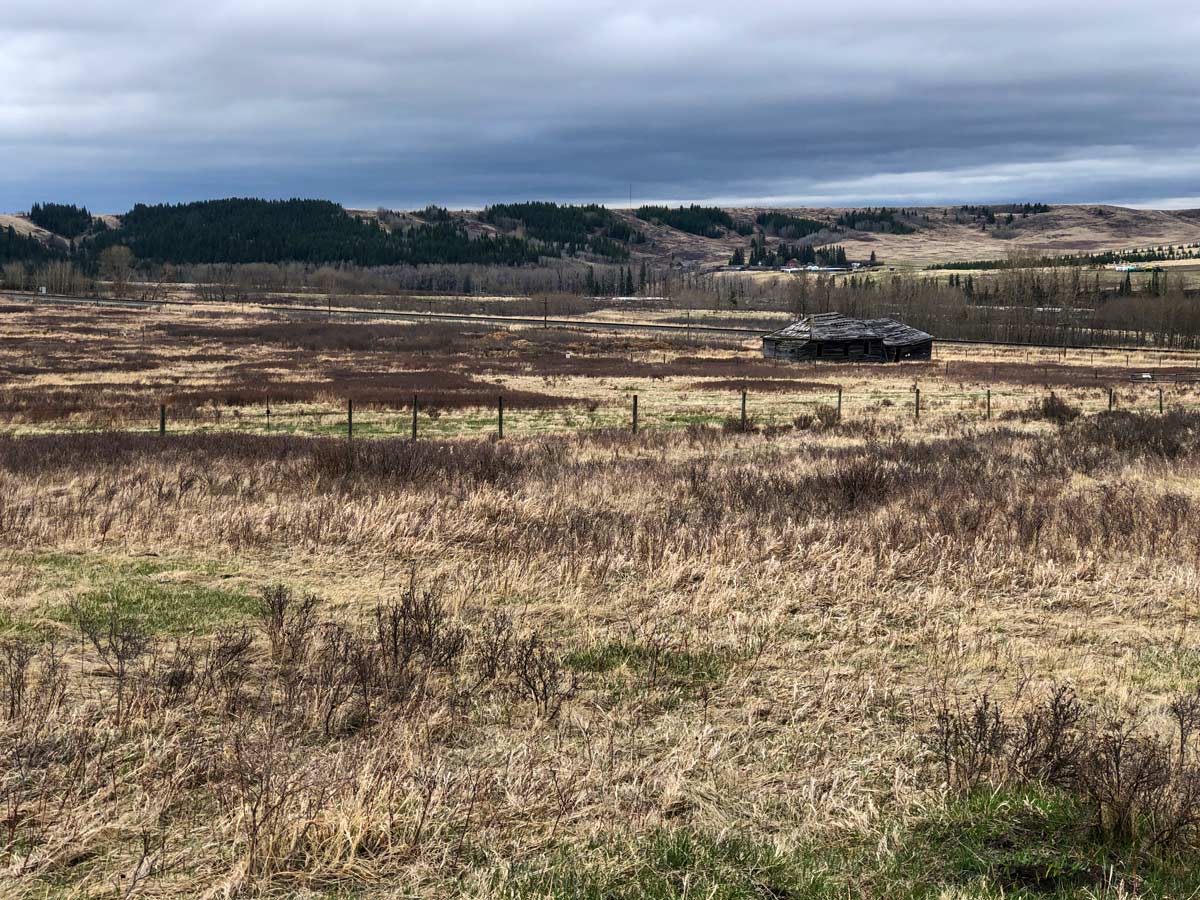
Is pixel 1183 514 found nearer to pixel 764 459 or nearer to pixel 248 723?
pixel 764 459

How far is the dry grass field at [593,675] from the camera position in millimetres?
4559

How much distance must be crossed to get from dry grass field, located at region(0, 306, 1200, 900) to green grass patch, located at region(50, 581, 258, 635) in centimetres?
7

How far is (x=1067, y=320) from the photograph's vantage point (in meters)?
108

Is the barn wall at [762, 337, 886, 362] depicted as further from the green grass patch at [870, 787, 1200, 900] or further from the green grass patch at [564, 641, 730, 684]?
the green grass patch at [870, 787, 1200, 900]

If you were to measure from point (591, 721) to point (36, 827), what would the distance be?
314 centimetres

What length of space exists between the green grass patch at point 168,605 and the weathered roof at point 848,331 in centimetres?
6184

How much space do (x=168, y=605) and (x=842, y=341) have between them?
64.1m

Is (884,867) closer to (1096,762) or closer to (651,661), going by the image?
(1096,762)

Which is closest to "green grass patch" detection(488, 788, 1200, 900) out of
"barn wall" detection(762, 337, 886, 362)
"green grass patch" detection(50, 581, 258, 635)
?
"green grass patch" detection(50, 581, 258, 635)

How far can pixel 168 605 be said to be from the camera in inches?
349

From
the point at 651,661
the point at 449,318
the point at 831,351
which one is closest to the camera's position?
the point at 651,661

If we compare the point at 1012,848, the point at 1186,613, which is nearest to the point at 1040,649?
the point at 1186,613

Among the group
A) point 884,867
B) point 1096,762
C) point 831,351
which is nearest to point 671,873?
point 884,867

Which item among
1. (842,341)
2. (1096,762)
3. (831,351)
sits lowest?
(1096,762)
